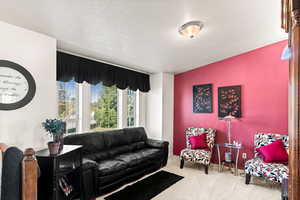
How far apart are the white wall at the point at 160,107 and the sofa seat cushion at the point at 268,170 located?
210 centimetres

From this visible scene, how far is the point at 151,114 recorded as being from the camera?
4.77m

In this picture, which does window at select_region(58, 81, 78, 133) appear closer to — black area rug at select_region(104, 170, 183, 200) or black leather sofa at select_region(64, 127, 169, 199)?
black leather sofa at select_region(64, 127, 169, 199)

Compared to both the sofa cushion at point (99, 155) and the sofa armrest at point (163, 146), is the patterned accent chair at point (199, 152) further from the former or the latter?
the sofa cushion at point (99, 155)

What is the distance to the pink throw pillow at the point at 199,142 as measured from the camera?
3932 mm

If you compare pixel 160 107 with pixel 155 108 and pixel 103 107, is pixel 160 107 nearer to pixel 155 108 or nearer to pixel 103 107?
pixel 155 108

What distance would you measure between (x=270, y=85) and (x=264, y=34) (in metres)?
1.06

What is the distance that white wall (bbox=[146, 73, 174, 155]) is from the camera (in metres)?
4.58

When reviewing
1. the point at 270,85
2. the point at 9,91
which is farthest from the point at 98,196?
the point at 270,85

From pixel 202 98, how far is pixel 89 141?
2829 mm

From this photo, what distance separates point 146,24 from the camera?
2363 millimetres

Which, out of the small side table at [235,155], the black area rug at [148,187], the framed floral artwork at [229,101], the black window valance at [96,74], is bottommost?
the black area rug at [148,187]

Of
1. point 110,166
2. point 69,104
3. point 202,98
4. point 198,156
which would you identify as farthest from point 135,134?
point 202,98

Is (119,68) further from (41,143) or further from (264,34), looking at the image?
(264,34)

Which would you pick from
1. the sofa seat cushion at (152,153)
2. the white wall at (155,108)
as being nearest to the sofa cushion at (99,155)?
the sofa seat cushion at (152,153)
